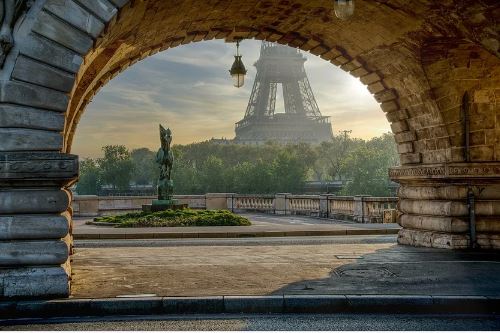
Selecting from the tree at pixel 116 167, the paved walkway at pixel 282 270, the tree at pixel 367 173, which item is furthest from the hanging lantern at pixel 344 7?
the tree at pixel 116 167

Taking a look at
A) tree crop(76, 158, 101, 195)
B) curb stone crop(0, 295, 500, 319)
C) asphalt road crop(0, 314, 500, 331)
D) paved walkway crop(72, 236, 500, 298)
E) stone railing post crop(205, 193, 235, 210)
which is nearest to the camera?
asphalt road crop(0, 314, 500, 331)

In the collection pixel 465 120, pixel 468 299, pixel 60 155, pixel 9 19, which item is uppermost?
pixel 9 19

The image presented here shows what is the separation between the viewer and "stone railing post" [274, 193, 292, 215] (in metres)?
33.0

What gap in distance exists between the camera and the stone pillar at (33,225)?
25.6ft

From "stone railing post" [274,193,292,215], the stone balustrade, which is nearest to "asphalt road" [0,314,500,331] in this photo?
the stone balustrade

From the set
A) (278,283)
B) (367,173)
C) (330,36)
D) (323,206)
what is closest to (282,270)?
(278,283)

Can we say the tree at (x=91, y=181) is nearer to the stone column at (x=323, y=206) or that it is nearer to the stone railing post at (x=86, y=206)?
the stone railing post at (x=86, y=206)

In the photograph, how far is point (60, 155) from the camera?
26.2ft

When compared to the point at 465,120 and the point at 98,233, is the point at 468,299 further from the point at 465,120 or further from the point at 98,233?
the point at 98,233

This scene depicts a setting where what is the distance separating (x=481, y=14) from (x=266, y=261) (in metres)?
6.43

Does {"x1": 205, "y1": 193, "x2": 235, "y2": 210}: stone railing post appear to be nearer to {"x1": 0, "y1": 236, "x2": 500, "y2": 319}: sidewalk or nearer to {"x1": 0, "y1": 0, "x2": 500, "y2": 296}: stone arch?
{"x1": 0, "y1": 0, "x2": 500, "y2": 296}: stone arch

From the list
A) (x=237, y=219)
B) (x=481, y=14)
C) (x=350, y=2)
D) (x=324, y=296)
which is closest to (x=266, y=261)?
(x=324, y=296)

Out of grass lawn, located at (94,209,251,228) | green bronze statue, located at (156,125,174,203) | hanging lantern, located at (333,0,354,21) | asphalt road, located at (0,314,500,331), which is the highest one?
hanging lantern, located at (333,0,354,21)

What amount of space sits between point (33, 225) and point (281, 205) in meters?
25.9
